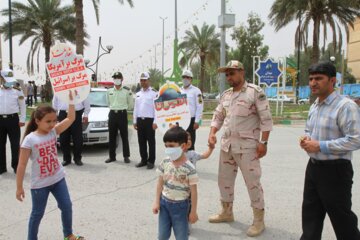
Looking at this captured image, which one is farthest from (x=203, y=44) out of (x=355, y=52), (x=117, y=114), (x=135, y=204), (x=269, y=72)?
(x=355, y=52)

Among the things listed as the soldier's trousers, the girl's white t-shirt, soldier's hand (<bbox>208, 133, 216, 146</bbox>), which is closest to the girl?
the girl's white t-shirt

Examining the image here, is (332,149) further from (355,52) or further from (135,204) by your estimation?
(355,52)

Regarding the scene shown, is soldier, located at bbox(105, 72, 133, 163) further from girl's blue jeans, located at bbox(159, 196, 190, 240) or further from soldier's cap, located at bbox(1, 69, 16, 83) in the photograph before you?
girl's blue jeans, located at bbox(159, 196, 190, 240)

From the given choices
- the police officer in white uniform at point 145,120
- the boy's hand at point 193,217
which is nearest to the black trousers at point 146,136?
→ the police officer in white uniform at point 145,120

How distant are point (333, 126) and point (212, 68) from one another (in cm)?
3514

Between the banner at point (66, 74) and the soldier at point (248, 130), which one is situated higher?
the banner at point (66, 74)

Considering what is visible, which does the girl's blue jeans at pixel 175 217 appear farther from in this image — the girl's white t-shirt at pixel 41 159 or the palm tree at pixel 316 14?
the palm tree at pixel 316 14

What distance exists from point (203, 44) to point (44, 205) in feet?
107

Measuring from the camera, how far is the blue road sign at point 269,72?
54.9ft

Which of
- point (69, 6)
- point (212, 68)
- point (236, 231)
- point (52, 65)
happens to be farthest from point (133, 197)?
point (212, 68)

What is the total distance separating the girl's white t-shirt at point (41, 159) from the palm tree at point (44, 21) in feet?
77.5

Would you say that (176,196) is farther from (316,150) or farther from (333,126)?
(333,126)

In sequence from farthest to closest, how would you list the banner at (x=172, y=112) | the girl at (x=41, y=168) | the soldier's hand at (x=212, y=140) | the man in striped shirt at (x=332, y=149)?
the soldier's hand at (x=212, y=140) → the banner at (x=172, y=112) → the girl at (x=41, y=168) → the man in striped shirt at (x=332, y=149)

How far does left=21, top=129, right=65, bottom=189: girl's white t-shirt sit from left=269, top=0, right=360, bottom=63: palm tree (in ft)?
68.1
